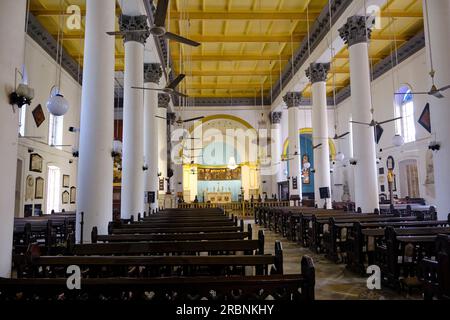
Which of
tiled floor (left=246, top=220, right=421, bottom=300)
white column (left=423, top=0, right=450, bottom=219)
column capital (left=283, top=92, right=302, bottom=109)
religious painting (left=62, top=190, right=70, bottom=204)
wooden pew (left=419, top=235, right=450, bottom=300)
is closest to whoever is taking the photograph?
wooden pew (left=419, top=235, right=450, bottom=300)

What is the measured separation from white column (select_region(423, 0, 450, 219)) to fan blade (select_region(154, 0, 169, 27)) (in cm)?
564

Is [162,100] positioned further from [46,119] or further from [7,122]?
[7,122]

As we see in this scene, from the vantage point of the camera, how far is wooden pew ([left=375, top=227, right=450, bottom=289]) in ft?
13.8

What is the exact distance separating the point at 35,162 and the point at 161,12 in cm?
949

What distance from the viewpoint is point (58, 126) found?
46.5ft

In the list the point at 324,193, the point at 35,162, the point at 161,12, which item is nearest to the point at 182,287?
the point at 161,12

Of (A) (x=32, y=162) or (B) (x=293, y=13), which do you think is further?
(B) (x=293, y=13)

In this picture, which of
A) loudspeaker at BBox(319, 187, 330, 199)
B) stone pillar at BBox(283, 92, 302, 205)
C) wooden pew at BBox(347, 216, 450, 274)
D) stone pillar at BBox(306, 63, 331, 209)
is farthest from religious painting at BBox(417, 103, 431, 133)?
wooden pew at BBox(347, 216, 450, 274)

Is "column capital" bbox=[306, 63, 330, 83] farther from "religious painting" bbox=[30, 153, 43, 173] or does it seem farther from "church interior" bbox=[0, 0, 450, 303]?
"religious painting" bbox=[30, 153, 43, 173]

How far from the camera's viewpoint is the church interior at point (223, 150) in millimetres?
2830

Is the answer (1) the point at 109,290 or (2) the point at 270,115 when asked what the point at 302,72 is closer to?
(2) the point at 270,115
